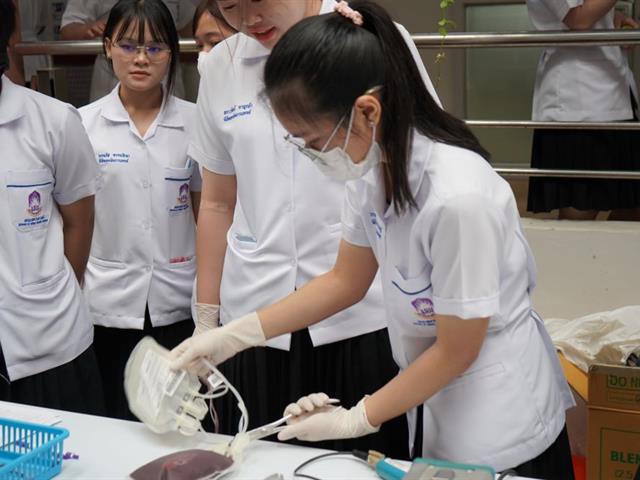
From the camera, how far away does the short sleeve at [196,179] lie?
230 cm

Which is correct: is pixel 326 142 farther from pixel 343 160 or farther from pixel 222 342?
pixel 222 342

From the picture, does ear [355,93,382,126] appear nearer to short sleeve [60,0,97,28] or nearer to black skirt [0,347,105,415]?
black skirt [0,347,105,415]

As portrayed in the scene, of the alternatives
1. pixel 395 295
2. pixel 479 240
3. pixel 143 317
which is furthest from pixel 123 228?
pixel 479 240

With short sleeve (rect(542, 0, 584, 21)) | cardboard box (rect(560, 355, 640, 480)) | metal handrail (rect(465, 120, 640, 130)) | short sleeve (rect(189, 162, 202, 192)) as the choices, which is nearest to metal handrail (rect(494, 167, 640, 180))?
metal handrail (rect(465, 120, 640, 130))

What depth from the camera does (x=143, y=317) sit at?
89.8 inches

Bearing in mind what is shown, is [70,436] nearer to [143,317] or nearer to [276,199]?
[276,199]

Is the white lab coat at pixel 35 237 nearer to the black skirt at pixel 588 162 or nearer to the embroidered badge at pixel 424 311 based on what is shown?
the embroidered badge at pixel 424 311

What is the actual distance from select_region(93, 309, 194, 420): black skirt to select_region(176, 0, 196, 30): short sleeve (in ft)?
5.77

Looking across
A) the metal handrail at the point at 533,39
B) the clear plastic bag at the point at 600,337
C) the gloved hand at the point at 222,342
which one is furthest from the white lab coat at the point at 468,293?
the metal handrail at the point at 533,39

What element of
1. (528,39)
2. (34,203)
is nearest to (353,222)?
(34,203)

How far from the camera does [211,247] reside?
6.32 ft

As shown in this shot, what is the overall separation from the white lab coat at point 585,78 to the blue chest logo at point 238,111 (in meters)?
1.57

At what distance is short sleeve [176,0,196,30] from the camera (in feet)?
12.0

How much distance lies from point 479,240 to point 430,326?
0.20 meters
